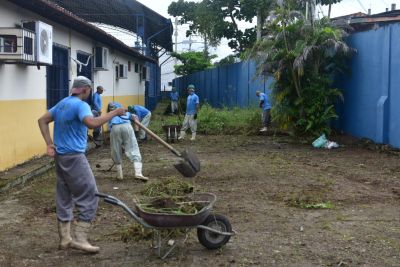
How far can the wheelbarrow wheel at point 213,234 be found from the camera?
223 inches

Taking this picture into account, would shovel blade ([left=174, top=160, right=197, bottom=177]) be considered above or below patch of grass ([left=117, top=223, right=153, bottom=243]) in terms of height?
above

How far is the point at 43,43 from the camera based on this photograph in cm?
1091

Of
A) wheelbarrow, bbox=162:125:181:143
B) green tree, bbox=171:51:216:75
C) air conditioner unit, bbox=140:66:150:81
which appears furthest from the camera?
green tree, bbox=171:51:216:75

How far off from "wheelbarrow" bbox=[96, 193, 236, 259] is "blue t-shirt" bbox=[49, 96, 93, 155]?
1.83ft

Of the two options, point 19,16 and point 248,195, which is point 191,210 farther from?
point 19,16

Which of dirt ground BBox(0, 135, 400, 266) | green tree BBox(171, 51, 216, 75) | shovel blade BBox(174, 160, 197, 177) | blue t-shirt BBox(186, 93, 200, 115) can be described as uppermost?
green tree BBox(171, 51, 216, 75)

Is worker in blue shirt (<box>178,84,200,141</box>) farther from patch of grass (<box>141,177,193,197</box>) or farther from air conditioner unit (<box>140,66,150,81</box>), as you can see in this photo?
air conditioner unit (<box>140,66,150,81</box>)

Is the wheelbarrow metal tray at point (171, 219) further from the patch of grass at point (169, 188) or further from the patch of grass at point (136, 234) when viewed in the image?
the patch of grass at point (169, 188)

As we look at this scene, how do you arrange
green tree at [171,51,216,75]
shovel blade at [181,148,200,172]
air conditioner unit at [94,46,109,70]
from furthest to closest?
green tree at [171,51,216,75] → air conditioner unit at [94,46,109,70] → shovel blade at [181,148,200,172]

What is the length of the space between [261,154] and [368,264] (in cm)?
877

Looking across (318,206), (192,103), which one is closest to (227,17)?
(192,103)

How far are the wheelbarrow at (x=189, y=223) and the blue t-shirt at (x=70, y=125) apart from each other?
558 millimetres

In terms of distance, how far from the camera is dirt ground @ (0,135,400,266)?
553 cm

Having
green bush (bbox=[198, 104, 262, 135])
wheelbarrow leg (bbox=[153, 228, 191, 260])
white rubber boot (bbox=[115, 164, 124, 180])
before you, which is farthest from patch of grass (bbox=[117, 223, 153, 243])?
green bush (bbox=[198, 104, 262, 135])
